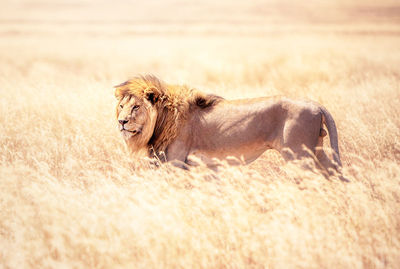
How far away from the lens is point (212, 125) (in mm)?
4020

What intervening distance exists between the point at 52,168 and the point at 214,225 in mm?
2639

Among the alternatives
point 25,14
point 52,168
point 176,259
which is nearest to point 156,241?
point 176,259

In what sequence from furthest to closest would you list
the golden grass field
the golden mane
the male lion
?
the golden mane < the male lion < the golden grass field

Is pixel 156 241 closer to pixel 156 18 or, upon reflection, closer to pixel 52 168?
pixel 52 168

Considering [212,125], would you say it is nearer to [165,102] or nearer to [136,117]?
[165,102]

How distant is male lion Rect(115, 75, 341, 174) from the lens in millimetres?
3658

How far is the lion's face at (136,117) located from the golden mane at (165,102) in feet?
0.24

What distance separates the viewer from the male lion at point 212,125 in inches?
144

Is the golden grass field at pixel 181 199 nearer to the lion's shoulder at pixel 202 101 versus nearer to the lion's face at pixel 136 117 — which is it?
the lion's face at pixel 136 117

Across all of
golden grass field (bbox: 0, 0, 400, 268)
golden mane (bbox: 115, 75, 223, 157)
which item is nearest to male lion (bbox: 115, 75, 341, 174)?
golden mane (bbox: 115, 75, 223, 157)

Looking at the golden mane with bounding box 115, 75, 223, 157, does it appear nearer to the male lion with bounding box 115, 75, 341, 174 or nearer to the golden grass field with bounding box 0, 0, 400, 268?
the male lion with bounding box 115, 75, 341, 174

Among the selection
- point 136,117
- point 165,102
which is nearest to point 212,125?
point 165,102

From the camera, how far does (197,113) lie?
4148 millimetres

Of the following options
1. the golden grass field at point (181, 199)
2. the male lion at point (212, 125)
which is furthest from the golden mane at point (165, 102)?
the golden grass field at point (181, 199)
